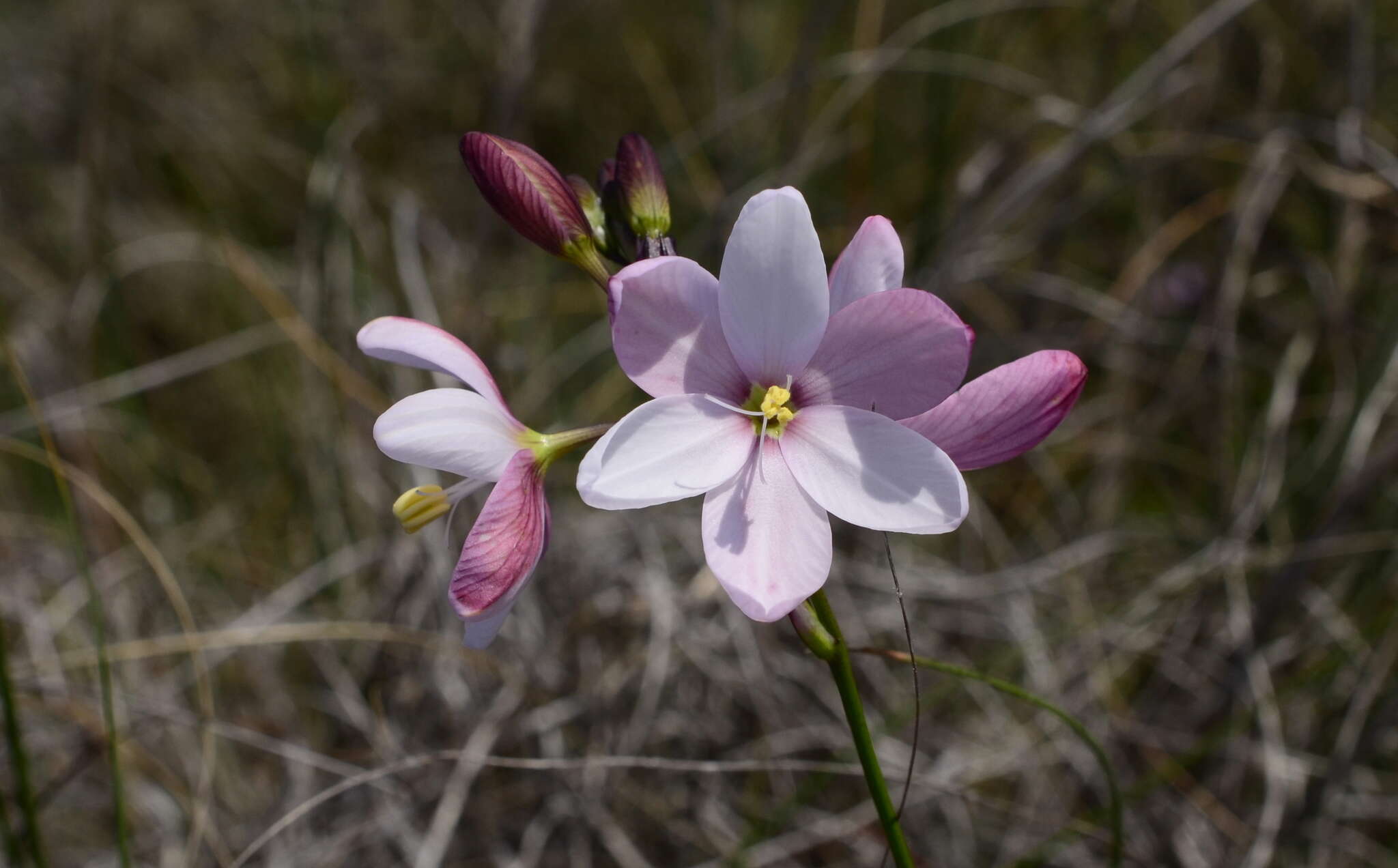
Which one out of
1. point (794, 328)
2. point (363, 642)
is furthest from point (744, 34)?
point (794, 328)

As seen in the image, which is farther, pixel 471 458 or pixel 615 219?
pixel 615 219

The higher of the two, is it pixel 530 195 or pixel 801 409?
pixel 530 195

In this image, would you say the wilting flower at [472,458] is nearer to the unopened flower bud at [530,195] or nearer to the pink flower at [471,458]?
the pink flower at [471,458]

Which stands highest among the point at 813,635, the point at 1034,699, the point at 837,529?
the point at 813,635

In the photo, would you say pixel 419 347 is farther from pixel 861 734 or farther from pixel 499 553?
pixel 861 734

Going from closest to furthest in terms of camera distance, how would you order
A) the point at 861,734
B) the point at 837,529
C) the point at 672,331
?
the point at 861,734 → the point at 672,331 → the point at 837,529

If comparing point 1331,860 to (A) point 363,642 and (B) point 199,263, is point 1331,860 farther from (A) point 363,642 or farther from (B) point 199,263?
(B) point 199,263

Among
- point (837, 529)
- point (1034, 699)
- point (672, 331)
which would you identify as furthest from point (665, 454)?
point (837, 529)
